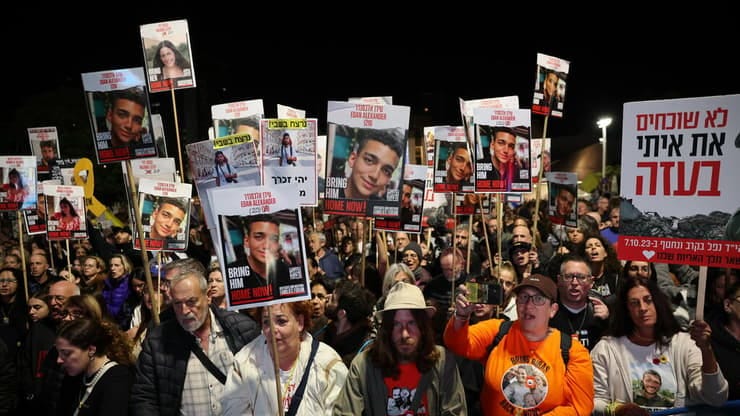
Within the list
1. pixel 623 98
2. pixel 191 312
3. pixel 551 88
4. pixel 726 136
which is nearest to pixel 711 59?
pixel 623 98

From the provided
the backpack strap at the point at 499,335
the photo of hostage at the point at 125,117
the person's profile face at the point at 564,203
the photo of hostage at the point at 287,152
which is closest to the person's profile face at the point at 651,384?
the backpack strap at the point at 499,335

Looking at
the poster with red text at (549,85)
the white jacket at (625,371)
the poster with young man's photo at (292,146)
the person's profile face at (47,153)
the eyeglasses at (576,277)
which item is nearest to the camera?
the white jacket at (625,371)

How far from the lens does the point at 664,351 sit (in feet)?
14.4

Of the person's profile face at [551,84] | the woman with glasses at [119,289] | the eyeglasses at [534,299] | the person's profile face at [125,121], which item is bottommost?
the woman with glasses at [119,289]

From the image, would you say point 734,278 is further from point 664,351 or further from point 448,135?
point 448,135

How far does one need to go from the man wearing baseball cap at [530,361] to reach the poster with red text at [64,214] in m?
6.83

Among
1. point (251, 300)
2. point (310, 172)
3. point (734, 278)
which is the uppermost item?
point (310, 172)

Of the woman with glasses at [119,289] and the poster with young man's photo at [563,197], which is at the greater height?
the poster with young man's photo at [563,197]

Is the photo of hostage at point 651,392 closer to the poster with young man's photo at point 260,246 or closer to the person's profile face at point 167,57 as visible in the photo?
the poster with young man's photo at point 260,246

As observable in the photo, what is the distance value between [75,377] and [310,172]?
3258mm

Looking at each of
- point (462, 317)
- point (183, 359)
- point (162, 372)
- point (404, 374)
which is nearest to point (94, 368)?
point (162, 372)

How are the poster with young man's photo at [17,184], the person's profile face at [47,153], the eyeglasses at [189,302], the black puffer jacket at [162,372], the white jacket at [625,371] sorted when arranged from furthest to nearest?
1. the person's profile face at [47,153]
2. the poster with young man's photo at [17,184]
3. the eyeglasses at [189,302]
4. the black puffer jacket at [162,372]
5. the white jacket at [625,371]

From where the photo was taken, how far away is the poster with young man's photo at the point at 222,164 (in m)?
5.07

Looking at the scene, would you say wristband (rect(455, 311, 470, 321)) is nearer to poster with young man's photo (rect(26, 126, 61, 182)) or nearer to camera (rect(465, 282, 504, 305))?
camera (rect(465, 282, 504, 305))
